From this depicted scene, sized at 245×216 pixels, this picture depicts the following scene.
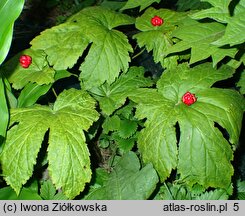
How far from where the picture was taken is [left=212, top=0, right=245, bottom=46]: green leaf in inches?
39.4

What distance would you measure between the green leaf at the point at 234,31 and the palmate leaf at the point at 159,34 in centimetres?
47

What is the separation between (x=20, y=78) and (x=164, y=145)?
0.68 meters

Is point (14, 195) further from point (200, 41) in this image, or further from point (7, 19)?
point (200, 41)

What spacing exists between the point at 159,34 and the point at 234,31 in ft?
1.78

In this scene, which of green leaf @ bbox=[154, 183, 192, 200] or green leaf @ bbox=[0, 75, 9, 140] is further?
green leaf @ bbox=[154, 183, 192, 200]

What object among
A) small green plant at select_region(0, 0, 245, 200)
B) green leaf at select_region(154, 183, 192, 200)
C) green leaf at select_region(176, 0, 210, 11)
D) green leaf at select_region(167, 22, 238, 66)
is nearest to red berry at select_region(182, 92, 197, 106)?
small green plant at select_region(0, 0, 245, 200)

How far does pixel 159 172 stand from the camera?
4.54ft

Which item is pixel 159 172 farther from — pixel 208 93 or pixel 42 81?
pixel 42 81

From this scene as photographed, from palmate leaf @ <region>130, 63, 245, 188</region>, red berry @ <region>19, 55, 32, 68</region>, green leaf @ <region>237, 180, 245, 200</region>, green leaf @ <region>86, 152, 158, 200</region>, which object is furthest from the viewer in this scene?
green leaf @ <region>237, 180, 245, 200</region>

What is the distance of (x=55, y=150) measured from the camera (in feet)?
4.22

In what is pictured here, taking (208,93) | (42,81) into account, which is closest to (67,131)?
(42,81)

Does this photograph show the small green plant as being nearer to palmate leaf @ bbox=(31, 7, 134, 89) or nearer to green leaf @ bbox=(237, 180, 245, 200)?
palmate leaf @ bbox=(31, 7, 134, 89)

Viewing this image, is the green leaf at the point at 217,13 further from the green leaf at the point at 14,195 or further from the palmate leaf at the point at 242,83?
the green leaf at the point at 14,195

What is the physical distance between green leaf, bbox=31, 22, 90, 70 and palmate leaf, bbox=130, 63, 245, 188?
0.34 metres
